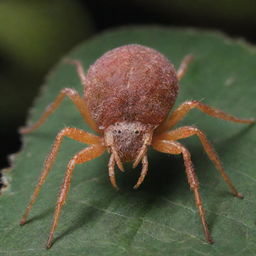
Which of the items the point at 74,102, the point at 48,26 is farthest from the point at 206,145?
the point at 48,26

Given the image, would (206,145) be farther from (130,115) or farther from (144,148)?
(130,115)

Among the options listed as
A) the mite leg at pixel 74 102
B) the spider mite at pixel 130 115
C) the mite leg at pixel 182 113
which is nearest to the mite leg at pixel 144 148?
the spider mite at pixel 130 115

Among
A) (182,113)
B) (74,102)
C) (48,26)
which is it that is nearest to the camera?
(182,113)

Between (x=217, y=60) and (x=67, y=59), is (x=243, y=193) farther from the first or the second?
(x=67, y=59)

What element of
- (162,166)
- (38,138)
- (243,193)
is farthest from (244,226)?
(38,138)

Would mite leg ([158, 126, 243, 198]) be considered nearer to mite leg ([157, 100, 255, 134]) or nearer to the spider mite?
the spider mite

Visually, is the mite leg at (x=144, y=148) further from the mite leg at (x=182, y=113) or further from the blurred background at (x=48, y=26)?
the blurred background at (x=48, y=26)
